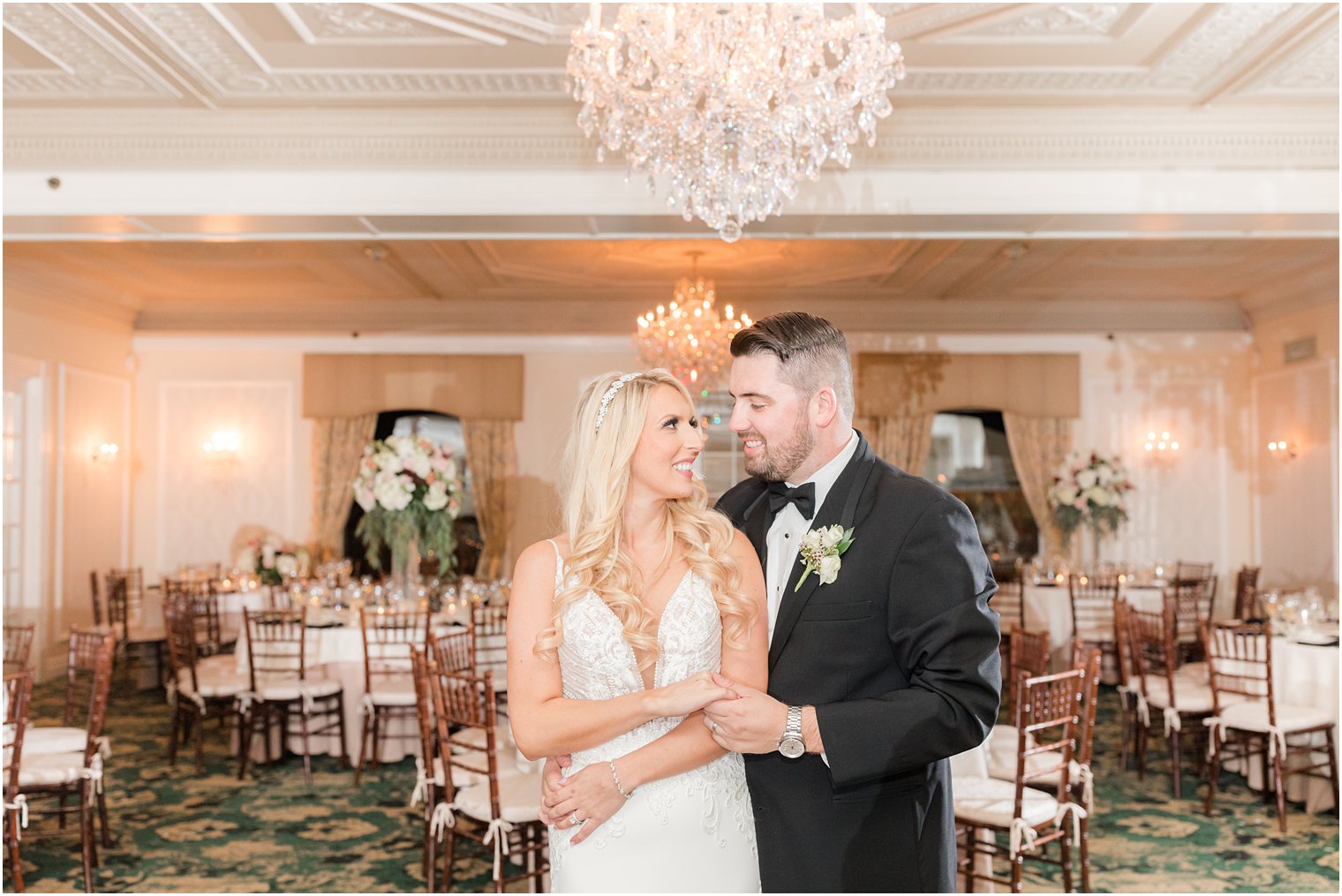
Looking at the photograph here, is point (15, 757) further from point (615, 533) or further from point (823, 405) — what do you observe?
point (823, 405)

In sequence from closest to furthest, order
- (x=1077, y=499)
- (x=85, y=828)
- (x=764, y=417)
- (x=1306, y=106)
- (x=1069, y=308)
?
1. (x=764, y=417)
2. (x=85, y=828)
3. (x=1306, y=106)
4. (x=1077, y=499)
5. (x=1069, y=308)

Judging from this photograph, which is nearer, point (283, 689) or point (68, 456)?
point (283, 689)

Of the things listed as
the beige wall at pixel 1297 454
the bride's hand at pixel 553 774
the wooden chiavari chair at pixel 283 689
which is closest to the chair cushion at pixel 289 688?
the wooden chiavari chair at pixel 283 689

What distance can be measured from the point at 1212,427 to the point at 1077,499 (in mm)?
2141

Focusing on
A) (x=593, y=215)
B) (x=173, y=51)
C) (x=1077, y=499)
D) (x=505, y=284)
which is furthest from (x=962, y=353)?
(x=173, y=51)

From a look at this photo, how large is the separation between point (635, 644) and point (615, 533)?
25 cm

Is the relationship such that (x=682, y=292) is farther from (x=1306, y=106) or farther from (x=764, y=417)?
(x=764, y=417)

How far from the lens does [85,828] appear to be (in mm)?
4684

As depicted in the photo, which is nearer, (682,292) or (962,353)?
(682,292)

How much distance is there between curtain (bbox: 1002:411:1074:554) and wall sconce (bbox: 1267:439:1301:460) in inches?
77.5

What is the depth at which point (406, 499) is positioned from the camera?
720 cm

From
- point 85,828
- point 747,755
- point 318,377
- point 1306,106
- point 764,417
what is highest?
point 1306,106

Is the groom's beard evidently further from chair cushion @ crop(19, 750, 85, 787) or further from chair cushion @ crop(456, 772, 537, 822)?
chair cushion @ crop(19, 750, 85, 787)

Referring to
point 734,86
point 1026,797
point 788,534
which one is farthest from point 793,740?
point 734,86
